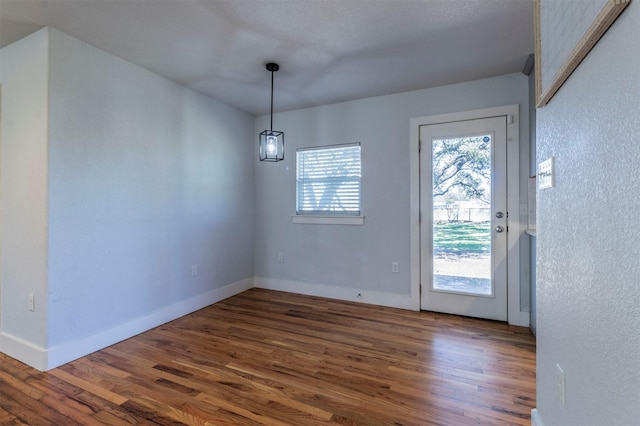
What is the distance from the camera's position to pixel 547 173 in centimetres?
132

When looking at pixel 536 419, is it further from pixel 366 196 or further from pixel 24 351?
pixel 24 351

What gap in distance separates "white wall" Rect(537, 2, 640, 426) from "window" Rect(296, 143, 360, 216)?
244 cm

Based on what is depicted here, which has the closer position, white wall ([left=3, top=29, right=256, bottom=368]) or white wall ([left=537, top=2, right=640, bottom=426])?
white wall ([left=537, top=2, right=640, bottom=426])

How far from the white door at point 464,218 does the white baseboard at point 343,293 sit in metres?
0.22

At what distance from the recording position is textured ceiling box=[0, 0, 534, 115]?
1.97m

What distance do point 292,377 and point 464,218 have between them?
226 centimetres

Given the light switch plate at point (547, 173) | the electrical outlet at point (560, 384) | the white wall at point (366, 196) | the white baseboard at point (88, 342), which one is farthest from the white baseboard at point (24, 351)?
the light switch plate at point (547, 173)

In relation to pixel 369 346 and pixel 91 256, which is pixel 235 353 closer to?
pixel 369 346

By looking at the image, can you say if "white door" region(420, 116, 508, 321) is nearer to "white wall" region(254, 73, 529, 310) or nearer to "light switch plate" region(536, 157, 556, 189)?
"white wall" region(254, 73, 529, 310)

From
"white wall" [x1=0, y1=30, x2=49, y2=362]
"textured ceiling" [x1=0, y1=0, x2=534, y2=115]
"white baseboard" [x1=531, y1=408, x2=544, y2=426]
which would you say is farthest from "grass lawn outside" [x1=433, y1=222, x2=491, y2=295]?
"white wall" [x1=0, y1=30, x2=49, y2=362]

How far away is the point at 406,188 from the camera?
3.38m

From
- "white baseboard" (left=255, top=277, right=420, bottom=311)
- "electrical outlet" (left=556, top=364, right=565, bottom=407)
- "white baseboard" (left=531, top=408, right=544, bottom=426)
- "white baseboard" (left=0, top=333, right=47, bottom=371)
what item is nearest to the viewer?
"electrical outlet" (left=556, top=364, right=565, bottom=407)

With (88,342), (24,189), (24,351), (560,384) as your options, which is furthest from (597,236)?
(24,351)

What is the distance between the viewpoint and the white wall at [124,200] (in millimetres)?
2230
